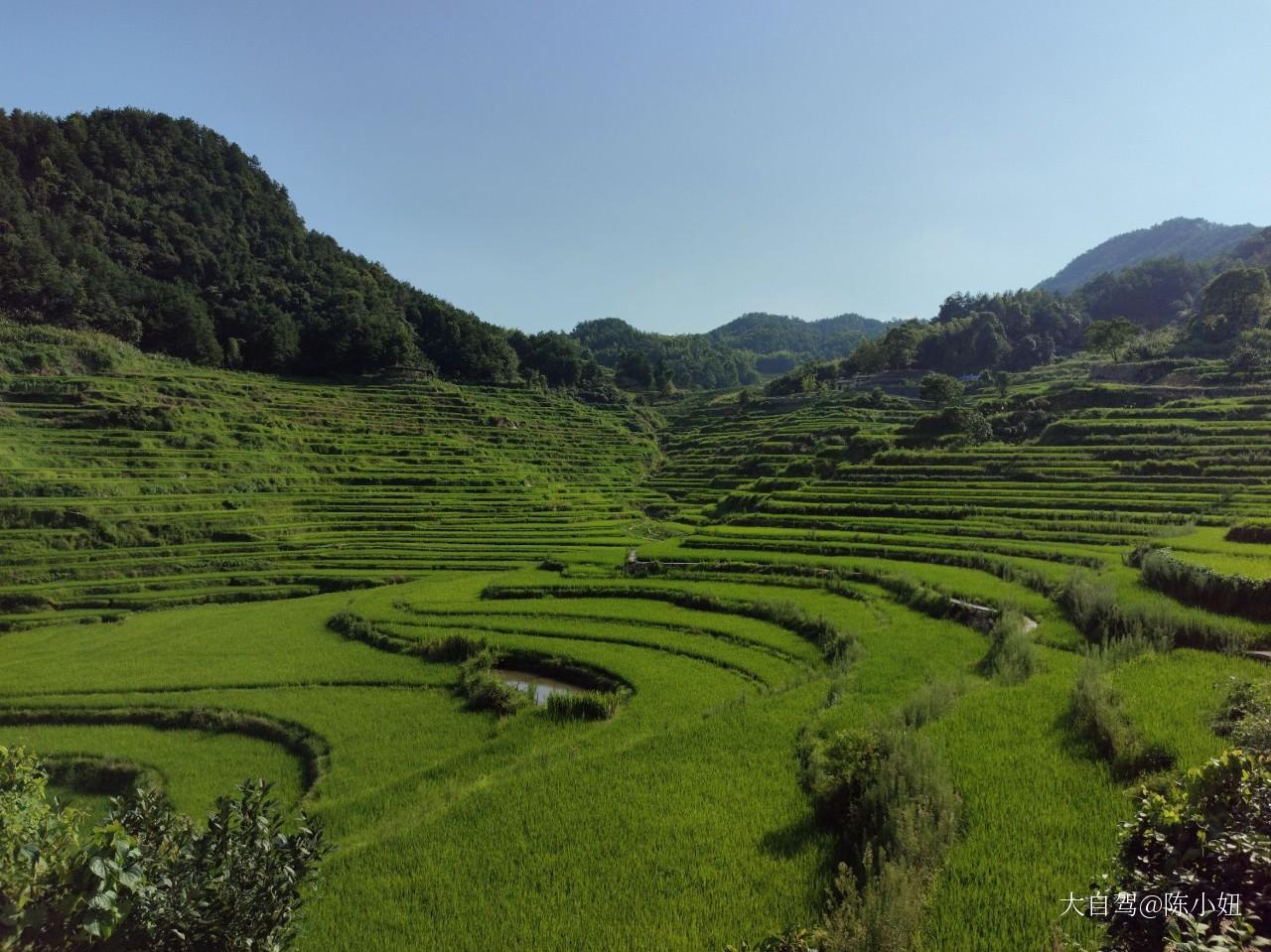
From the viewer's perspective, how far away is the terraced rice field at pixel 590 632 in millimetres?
9234

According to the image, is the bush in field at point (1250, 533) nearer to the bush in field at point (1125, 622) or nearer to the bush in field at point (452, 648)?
the bush in field at point (1125, 622)

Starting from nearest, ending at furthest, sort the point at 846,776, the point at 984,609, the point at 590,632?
the point at 846,776 → the point at 984,609 → the point at 590,632

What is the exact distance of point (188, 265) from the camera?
90625mm

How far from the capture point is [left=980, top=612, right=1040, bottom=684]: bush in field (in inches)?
580

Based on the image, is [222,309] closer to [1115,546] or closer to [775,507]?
[775,507]

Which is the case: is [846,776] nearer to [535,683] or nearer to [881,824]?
[881,824]

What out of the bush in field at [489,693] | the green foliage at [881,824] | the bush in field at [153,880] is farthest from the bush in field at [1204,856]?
the bush in field at [489,693]

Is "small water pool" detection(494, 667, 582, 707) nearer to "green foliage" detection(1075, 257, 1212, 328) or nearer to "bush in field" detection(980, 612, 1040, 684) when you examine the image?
"bush in field" detection(980, 612, 1040, 684)

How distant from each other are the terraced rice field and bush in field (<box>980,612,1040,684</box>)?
0.49 metres

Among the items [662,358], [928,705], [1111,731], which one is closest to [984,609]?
[928,705]

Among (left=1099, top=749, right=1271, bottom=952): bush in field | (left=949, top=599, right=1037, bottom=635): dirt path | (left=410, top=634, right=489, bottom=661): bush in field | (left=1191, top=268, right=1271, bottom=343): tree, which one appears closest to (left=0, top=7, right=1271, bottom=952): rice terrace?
(left=1099, top=749, right=1271, bottom=952): bush in field

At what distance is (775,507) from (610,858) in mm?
32812

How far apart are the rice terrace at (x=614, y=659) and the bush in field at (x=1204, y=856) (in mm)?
37

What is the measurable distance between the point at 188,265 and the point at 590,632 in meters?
98.0
